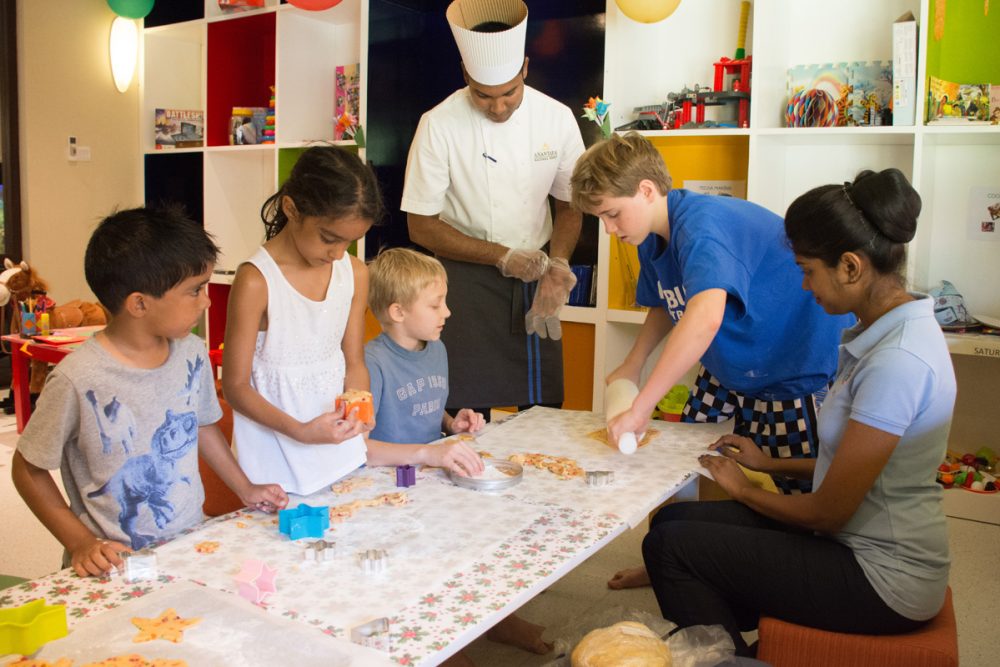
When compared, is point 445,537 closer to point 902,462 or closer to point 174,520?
point 174,520

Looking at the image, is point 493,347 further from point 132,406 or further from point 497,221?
point 132,406

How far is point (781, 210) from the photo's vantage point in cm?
361

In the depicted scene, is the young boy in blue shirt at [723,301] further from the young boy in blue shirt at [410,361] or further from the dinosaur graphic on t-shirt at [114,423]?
the dinosaur graphic on t-shirt at [114,423]

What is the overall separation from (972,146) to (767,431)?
1.90 meters

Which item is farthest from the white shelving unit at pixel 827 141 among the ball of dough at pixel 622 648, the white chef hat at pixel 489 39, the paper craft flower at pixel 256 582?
the paper craft flower at pixel 256 582

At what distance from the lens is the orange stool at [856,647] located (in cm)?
138

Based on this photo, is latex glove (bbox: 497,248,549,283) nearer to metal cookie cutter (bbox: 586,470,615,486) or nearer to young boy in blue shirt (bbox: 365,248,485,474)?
young boy in blue shirt (bbox: 365,248,485,474)

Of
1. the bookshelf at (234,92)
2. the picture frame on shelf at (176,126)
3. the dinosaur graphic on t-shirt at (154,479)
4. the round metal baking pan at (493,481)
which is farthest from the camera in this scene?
the picture frame on shelf at (176,126)

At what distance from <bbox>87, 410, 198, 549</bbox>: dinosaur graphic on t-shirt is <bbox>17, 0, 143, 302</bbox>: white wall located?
13.7 ft

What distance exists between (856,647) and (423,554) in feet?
2.31

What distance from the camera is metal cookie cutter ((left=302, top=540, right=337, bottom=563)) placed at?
1.27 meters

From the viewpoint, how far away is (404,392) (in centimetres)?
210

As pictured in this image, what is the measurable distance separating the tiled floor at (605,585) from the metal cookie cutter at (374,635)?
3.41 feet

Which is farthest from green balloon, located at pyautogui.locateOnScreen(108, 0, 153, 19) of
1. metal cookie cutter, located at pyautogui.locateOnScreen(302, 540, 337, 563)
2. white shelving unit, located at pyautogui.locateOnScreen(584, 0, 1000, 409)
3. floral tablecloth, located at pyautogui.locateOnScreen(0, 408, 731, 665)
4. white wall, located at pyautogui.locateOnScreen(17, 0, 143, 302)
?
metal cookie cutter, located at pyautogui.locateOnScreen(302, 540, 337, 563)
